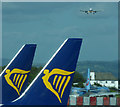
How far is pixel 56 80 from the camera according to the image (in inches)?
661

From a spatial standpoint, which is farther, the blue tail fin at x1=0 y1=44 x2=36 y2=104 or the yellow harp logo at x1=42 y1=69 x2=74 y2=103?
the blue tail fin at x1=0 y1=44 x2=36 y2=104

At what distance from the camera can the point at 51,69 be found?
16.8m

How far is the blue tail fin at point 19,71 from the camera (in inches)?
877

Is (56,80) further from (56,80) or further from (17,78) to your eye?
(17,78)

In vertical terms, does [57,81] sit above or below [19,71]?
below

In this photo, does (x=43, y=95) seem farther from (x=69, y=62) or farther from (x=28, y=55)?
(x=28, y=55)

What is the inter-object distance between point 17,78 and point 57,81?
610cm

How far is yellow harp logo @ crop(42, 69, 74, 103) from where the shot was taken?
659 inches

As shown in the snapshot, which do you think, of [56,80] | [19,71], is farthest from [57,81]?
[19,71]

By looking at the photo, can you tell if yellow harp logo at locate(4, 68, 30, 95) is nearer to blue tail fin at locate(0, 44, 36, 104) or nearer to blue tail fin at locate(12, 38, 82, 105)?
blue tail fin at locate(0, 44, 36, 104)

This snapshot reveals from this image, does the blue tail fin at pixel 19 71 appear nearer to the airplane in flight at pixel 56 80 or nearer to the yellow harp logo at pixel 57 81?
the airplane in flight at pixel 56 80

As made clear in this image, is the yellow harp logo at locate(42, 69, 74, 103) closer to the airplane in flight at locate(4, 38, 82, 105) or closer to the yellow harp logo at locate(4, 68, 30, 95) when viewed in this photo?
the airplane in flight at locate(4, 38, 82, 105)

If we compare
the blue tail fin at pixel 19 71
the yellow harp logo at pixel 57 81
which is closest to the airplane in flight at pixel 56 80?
the yellow harp logo at pixel 57 81

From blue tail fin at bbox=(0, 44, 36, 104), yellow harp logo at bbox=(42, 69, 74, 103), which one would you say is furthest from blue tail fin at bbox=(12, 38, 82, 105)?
blue tail fin at bbox=(0, 44, 36, 104)
